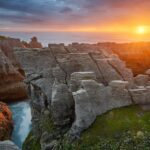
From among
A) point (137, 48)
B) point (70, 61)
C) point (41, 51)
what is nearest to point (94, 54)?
point (70, 61)

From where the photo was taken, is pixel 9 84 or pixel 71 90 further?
pixel 9 84

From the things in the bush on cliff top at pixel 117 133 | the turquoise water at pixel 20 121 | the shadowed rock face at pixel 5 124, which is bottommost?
the turquoise water at pixel 20 121

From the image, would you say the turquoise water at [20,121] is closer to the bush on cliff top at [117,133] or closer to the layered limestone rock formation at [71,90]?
the layered limestone rock formation at [71,90]

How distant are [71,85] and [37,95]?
11375 mm

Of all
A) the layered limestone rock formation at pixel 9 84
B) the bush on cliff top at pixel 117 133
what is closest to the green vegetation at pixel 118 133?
the bush on cliff top at pixel 117 133

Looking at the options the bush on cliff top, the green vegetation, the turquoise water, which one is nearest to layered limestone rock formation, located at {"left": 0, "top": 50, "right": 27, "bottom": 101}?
the turquoise water

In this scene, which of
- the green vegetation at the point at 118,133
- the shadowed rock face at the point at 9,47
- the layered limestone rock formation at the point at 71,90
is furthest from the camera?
the shadowed rock face at the point at 9,47

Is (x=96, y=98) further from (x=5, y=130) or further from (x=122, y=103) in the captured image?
(x=5, y=130)

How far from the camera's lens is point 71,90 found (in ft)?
161

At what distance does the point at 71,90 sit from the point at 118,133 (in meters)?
10.8

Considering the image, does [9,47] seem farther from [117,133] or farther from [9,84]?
[117,133]

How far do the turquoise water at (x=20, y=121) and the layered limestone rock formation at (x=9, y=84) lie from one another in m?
7.19

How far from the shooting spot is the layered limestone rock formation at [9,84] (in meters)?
108

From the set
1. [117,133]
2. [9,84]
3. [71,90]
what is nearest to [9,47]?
[9,84]
